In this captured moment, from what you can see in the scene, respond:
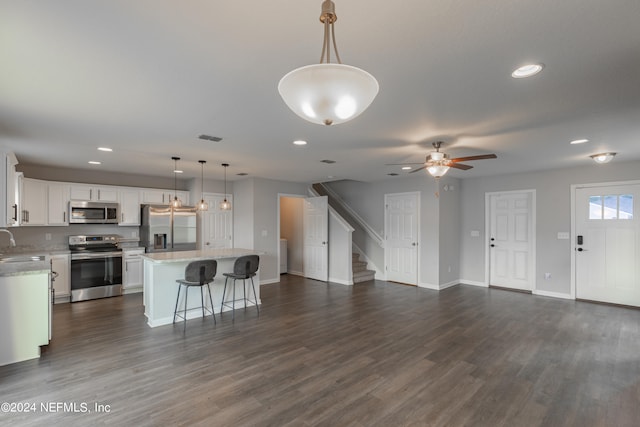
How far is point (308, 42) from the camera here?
179 cm

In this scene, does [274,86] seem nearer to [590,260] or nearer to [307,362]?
[307,362]

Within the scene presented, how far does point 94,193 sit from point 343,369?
5.87m

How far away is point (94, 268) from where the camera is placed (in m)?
5.81

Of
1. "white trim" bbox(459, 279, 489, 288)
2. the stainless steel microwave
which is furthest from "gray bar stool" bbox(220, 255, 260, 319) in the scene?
"white trim" bbox(459, 279, 489, 288)

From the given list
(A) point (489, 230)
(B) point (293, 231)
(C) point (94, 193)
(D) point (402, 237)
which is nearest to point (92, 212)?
(C) point (94, 193)

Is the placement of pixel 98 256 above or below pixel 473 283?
above

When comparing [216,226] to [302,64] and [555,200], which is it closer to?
[302,64]

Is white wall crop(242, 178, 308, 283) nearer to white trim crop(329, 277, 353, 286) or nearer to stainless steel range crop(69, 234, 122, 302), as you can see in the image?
white trim crop(329, 277, 353, 286)

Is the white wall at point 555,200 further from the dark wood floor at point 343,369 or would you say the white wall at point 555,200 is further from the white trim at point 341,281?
the white trim at point 341,281

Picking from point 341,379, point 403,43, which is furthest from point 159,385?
point 403,43

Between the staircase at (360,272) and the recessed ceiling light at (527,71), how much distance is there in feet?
18.8

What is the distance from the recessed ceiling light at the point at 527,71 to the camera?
80.9 inches

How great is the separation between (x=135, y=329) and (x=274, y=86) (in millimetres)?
3735

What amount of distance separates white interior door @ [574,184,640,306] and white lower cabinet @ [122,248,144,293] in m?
8.33
